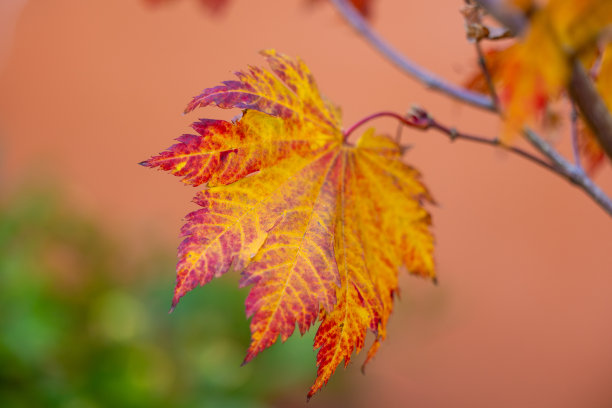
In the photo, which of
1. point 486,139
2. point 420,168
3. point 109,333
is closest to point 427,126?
point 486,139

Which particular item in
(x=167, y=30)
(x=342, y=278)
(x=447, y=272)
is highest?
(x=167, y=30)

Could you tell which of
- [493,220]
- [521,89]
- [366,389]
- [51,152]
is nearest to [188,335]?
[366,389]

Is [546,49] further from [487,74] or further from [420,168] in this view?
[420,168]

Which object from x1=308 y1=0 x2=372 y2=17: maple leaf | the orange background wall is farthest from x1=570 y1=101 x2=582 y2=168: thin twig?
the orange background wall

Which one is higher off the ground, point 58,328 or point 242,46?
point 242,46

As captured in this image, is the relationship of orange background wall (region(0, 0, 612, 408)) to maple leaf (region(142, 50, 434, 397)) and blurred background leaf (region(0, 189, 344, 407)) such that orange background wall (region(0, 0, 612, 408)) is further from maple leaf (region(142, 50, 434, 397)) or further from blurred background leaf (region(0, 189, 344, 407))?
maple leaf (region(142, 50, 434, 397))

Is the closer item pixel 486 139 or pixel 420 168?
pixel 486 139

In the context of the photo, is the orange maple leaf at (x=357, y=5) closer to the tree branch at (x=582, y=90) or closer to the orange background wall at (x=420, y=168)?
the tree branch at (x=582, y=90)

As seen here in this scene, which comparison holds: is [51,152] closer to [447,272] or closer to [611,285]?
[447,272]
